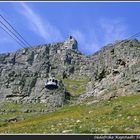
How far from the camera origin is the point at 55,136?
57.9 feet

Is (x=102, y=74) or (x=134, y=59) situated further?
(x=102, y=74)

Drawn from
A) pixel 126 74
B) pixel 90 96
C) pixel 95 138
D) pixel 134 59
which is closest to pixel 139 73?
pixel 126 74

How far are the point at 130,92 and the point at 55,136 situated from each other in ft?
430

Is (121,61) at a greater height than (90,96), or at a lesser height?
greater

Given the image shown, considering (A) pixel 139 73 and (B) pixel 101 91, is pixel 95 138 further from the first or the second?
(B) pixel 101 91

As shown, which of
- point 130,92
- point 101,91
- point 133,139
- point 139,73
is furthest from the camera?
Result: point 101,91

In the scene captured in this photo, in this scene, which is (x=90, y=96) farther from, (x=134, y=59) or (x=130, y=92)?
(x=130, y=92)

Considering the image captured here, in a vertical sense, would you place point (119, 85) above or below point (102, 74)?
below

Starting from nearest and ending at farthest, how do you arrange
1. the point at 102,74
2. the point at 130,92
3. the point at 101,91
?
the point at 130,92 → the point at 101,91 → the point at 102,74

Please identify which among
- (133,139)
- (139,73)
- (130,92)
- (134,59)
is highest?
(134,59)

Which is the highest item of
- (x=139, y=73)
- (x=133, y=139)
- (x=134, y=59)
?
(x=134, y=59)

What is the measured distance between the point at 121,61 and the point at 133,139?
6868 inches

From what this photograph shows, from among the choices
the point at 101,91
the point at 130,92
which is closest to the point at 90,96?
the point at 101,91

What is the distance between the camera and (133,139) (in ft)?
55.8
